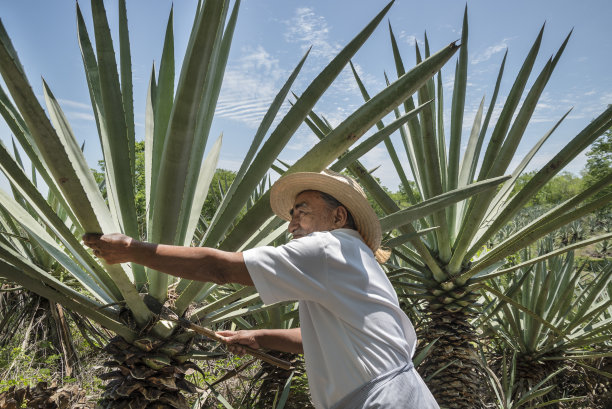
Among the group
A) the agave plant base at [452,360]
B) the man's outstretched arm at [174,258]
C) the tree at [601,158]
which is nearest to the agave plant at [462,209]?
the agave plant base at [452,360]

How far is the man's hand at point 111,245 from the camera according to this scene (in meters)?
1.27

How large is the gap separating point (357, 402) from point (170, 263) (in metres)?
0.78

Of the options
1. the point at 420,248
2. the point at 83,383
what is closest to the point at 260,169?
the point at 420,248

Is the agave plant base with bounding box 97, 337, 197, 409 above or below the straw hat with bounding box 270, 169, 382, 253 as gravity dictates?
below

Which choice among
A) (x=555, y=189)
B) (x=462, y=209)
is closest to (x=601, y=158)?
(x=462, y=209)

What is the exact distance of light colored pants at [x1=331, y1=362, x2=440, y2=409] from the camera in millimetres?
1458

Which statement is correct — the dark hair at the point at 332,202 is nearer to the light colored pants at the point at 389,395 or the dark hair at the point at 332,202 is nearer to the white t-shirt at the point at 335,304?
the white t-shirt at the point at 335,304

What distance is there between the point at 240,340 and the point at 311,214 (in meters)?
0.71

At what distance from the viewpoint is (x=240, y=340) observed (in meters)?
2.05

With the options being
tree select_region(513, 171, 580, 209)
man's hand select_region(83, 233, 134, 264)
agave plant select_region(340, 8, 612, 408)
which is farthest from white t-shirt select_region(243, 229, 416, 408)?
tree select_region(513, 171, 580, 209)

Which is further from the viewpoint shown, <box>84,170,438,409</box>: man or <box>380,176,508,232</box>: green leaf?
<box>380,176,508,232</box>: green leaf

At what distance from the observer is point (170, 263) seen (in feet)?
4.32

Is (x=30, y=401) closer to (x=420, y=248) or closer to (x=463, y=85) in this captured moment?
(x=420, y=248)

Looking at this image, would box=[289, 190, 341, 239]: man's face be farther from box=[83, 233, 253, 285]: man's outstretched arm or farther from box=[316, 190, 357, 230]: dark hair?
box=[83, 233, 253, 285]: man's outstretched arm
